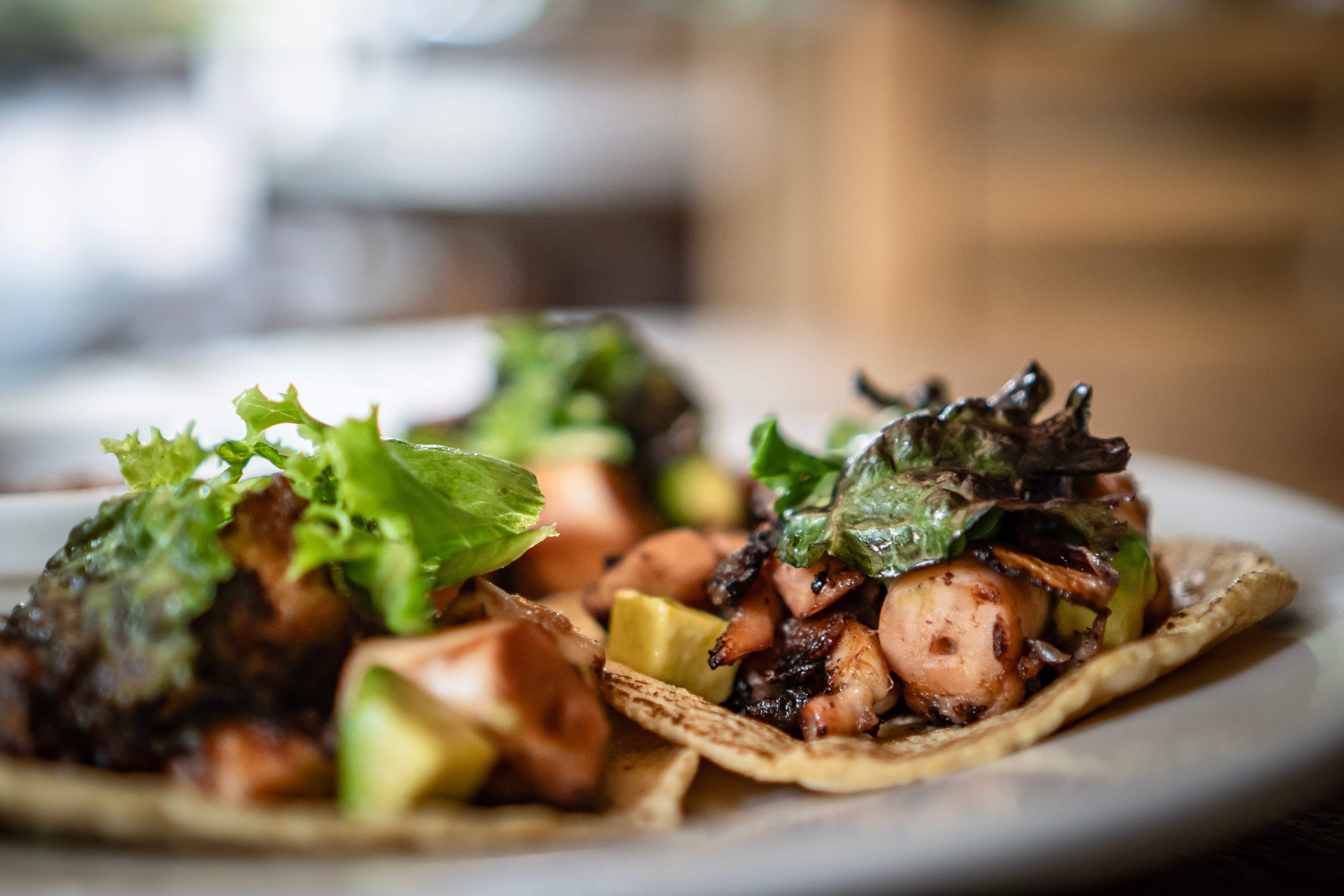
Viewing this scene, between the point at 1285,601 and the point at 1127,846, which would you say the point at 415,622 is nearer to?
the point at 1127,846

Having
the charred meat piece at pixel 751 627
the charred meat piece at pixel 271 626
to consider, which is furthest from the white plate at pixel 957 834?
the charred meat piece at pixel 751 627

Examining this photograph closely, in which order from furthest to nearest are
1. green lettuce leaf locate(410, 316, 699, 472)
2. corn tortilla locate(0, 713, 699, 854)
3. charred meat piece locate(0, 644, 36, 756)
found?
green lettuce leaf locate(410, 316, 699, 472) → charred meat piece locate(0, 644, 36, 756) → corn tortilla locate(0, 713, 699, 854)

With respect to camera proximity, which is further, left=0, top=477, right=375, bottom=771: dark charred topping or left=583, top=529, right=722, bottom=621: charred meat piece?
left=583, top=529, right=722, bottom=621: charred meat piece

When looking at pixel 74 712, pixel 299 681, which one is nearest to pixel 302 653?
pixel 299 681

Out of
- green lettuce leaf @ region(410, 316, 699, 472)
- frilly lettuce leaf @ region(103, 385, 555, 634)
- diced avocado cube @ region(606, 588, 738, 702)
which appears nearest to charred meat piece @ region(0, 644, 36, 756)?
frilly lettuce leaf @ region(103, 385, 555, 634)

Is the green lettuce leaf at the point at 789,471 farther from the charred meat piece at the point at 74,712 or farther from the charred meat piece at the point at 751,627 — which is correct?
the charred meat piece at the point at 74,712

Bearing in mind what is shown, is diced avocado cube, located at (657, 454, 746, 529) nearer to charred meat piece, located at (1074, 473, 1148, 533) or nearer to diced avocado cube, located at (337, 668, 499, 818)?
charred meat piece, located at (1074, 473, 1148, 533)

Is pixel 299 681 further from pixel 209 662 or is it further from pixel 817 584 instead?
pixel 817 584

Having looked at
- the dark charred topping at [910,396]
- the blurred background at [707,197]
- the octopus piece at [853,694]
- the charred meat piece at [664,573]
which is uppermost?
the blurred background at [707,197]
